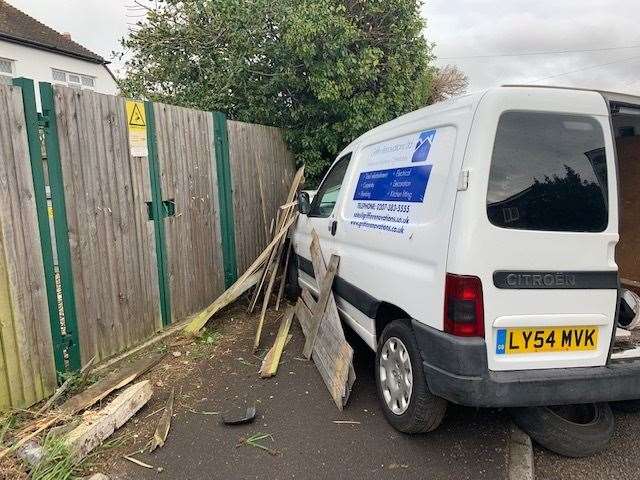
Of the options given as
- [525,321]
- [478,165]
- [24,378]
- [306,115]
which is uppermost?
[306,115]

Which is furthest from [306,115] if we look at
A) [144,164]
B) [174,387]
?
[174,387]

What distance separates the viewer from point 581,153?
8.10ft

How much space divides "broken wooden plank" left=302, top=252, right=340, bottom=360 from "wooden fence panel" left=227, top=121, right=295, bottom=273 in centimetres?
224

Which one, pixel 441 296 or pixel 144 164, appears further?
pixel 144 164

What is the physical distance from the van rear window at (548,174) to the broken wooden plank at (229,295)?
10.7 feet

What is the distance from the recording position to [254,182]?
647cm

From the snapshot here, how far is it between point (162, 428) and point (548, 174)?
2.79 m

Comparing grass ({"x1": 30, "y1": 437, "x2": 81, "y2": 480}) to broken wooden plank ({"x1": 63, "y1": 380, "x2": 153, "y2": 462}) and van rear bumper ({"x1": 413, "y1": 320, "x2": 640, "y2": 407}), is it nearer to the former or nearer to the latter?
broken wooden plank ({"x1": 63, "y1": 380, "x2": 153, "y2": 462})

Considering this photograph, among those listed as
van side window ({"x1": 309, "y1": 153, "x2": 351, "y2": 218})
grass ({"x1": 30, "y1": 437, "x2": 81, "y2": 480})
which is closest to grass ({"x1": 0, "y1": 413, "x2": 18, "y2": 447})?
grass ({"x1": 30, "y1": 437, "x2": 81, "y2": 480})

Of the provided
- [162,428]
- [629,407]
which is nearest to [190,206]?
[162,428]

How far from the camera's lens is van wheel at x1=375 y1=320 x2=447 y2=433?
9.00 ft

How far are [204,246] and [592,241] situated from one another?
406 cm

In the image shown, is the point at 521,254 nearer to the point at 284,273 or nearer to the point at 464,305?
the point at 464,305

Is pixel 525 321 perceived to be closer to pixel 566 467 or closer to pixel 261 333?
pixel 566 467
